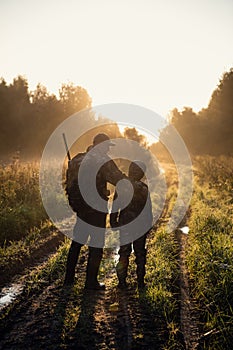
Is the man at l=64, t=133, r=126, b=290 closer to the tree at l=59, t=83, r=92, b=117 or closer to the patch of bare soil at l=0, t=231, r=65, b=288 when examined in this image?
the patch of bare soil at l=0, t=231, r=65, b=288

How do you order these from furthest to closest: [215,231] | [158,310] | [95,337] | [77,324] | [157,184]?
[157,184] → [215,231] → [158,310] → [77,324] → [95,337]

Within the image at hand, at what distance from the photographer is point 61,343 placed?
12.0 feet

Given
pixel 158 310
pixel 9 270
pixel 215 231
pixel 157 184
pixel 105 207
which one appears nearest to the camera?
pixel 158 310

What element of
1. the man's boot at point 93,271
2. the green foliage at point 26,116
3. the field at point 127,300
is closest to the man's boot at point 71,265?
the field at point 127,300

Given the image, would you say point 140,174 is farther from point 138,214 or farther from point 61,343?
point 61,343

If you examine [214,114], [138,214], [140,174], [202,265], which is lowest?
[202,265]

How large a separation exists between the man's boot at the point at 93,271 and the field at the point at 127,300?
0.49 feet

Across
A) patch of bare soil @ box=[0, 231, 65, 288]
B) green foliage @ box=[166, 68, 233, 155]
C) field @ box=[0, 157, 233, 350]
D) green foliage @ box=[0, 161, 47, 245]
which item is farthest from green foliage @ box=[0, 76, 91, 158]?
field @ box=[0, 157, 233, 350]

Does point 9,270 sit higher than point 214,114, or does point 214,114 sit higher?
point 214,114

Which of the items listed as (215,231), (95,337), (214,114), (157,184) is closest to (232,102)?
(214,114)

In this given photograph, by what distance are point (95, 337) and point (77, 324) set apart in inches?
14.5

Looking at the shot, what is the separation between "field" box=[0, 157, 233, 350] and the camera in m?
3.75

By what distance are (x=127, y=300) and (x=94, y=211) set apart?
152cm

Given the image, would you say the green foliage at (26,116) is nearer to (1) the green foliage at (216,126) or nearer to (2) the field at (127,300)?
(1) the green foliage at (216,126)
